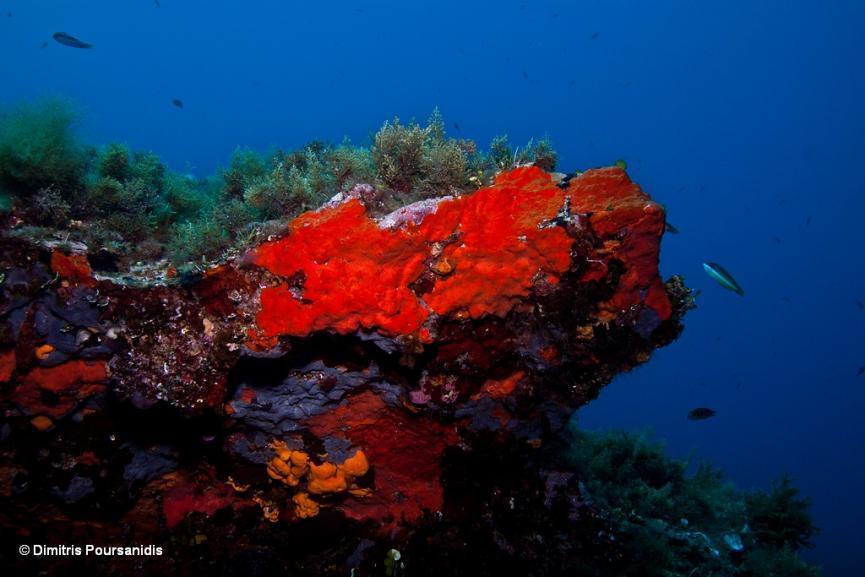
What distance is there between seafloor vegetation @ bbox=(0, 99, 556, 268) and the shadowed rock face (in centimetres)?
48

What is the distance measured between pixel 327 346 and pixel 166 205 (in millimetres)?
3063

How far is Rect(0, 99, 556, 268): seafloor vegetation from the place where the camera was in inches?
161

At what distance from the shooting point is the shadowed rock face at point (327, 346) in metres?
3.59

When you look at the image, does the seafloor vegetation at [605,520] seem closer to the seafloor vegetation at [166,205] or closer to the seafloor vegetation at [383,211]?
the seafloor vegetation at [383,211]

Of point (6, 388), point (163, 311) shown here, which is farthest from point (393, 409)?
point (6, 388)

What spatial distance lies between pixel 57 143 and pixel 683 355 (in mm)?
133111

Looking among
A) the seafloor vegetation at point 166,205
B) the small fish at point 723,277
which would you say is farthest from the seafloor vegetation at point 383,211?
the small fish at point 723,277

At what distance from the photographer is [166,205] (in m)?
5.35

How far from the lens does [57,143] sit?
4.65 metres

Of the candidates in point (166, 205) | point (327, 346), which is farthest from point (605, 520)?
point (166, 205)

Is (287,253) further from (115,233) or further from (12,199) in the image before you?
(12,199)

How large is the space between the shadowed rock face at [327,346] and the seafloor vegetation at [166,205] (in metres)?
0.48

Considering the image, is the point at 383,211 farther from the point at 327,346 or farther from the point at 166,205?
the point at 166,205

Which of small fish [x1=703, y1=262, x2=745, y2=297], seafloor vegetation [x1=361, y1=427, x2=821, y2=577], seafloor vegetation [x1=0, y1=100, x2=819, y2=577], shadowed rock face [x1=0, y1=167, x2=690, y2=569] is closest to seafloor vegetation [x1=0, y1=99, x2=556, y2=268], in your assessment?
seafloor vegetation [x1=0, y1=100, x2=819, y2=577]
